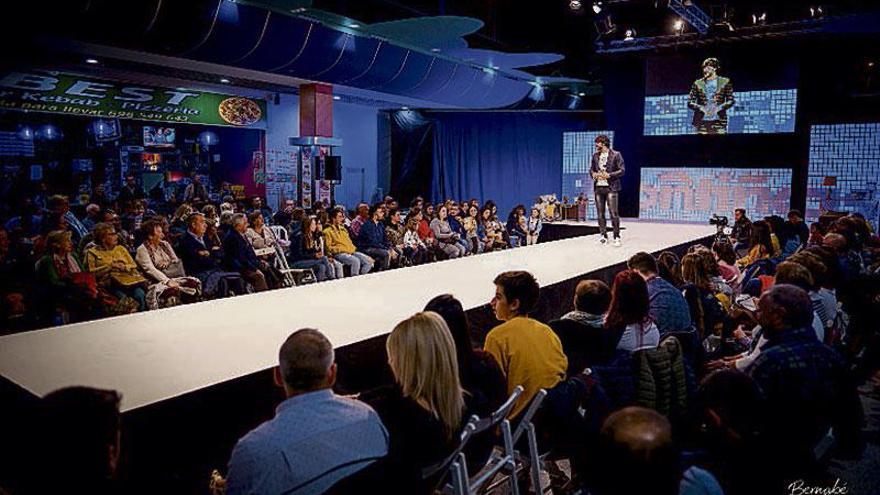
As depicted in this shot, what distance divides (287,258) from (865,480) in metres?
5.15

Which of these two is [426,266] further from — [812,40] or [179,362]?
[812,40]

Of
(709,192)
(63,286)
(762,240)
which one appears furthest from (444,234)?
(63,286)

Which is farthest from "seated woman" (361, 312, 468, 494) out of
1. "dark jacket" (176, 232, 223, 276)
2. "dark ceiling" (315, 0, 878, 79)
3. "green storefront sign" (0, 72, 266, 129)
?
"green storefront sign" (0, 72, 266, 129)

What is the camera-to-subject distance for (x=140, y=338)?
297 centimetres

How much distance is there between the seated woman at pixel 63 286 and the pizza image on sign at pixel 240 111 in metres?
7.04

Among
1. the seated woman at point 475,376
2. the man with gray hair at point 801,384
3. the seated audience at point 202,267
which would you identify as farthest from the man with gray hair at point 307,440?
the seated audience at point 202,267

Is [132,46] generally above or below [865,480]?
above

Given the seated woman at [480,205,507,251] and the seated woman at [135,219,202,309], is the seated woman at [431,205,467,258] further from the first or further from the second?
the seated woman at [135,219,202,309]

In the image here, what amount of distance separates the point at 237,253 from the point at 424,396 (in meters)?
4.05

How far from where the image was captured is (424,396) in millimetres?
1737

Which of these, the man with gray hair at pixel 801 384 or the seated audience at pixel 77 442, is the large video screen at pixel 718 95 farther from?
the seated audience at pixel 77 442

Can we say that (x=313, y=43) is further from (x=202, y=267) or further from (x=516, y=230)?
(x=516, y=230)

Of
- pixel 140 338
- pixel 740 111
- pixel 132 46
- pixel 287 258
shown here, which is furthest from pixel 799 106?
pixel 140 338

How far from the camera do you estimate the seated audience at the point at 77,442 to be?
117cm
